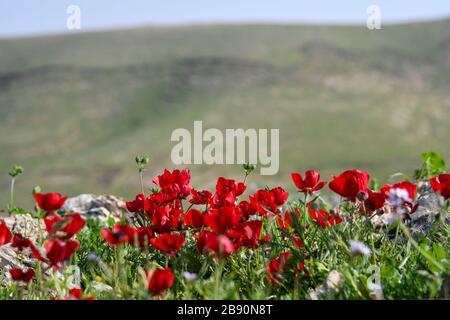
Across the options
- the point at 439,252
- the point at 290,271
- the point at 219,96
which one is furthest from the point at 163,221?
the point at 219,96

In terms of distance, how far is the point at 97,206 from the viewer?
6.36 m

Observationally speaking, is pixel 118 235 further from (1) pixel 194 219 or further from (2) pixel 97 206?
(2) pixel 97 206

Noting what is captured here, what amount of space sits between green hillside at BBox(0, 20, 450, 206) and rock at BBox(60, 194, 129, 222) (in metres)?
85.9

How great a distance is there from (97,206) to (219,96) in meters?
130

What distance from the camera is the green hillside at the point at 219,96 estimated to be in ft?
358

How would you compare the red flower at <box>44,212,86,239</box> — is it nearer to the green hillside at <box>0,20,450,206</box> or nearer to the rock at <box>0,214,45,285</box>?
the rock at <box>0,214,45,285</box>

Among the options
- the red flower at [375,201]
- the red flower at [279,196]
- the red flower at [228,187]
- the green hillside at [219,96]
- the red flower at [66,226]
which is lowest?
the red flower at [66,226]

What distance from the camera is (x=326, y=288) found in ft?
9.49

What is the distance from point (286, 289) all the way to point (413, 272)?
611mm

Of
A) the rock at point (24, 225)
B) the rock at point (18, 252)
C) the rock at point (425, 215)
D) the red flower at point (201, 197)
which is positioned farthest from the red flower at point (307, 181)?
the rock at point (24, 225)

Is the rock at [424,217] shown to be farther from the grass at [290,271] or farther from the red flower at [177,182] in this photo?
the red flower at [177,182]

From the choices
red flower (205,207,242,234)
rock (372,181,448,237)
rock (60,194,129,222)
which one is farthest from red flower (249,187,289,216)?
rock (60,194,129,222)

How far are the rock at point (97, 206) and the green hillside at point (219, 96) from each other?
85.9m

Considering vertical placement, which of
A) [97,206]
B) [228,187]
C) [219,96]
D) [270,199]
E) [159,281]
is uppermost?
[219,96]
